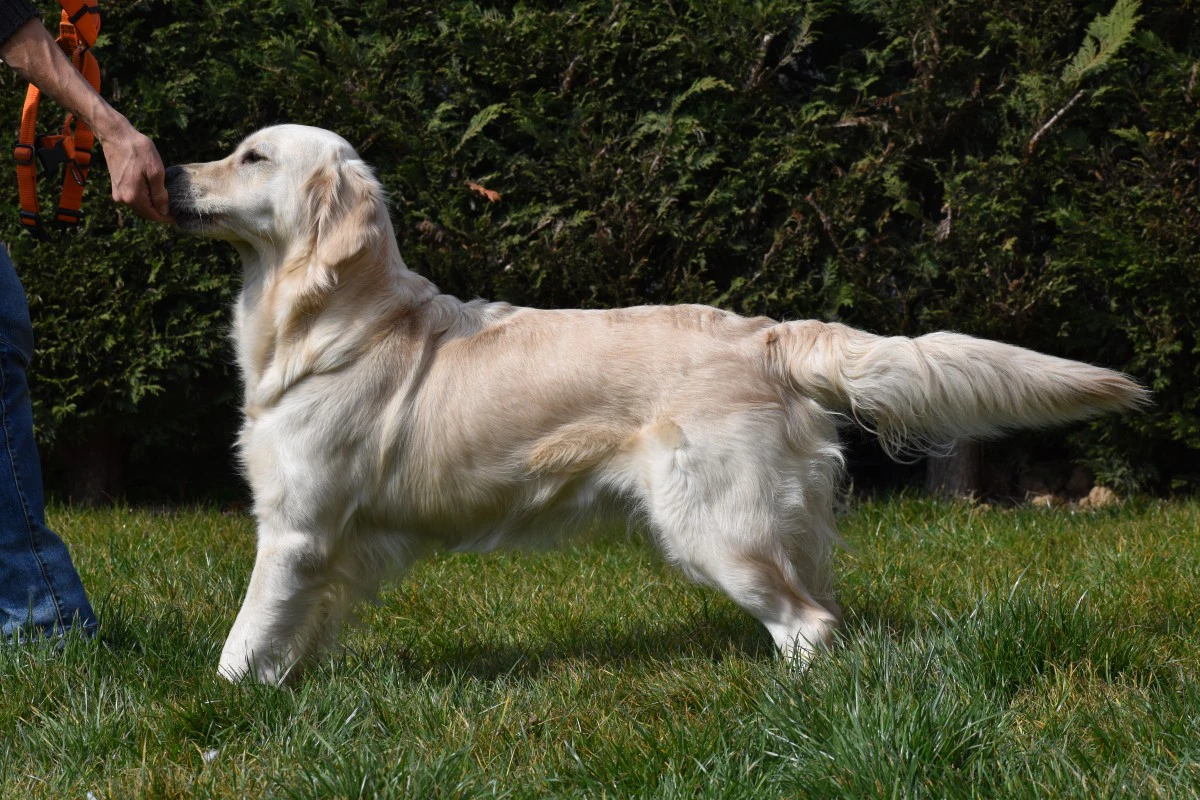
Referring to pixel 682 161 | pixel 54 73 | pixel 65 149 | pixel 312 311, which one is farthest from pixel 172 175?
pixel 682 161

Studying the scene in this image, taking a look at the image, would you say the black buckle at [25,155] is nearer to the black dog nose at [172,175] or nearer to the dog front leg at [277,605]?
the black dog nose at [172,175]

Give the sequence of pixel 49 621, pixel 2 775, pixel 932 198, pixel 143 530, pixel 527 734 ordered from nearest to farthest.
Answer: pixel 2 775 < pixel 527 734 < pixel 49 621 < pixel 143 530 < pixel 932 198

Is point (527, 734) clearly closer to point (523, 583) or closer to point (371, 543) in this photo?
point (371, 543)

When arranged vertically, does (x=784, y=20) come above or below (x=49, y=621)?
above

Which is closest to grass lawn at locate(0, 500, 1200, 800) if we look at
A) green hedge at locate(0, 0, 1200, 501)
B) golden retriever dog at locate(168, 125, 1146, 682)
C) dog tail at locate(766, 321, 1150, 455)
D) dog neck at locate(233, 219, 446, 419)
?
golden retriever dog at locate(168, 125, 1146, 682)

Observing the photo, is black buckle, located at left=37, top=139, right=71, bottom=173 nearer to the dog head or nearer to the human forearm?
the human forearm

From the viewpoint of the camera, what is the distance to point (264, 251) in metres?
3.26

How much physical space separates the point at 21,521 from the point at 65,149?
984 mm

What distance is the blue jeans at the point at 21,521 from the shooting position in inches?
118

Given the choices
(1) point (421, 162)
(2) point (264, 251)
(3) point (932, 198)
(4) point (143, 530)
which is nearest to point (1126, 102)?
(3) point (932, 198)

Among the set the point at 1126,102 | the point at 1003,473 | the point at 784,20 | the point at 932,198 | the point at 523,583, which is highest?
the point at 784,20

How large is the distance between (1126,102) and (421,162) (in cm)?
308

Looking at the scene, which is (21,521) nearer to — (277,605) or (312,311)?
(277,605)

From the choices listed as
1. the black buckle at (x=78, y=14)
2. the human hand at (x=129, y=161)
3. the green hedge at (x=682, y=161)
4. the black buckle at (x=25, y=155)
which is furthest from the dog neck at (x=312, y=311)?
A: the green hedge at (x=682, y=161)
